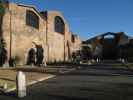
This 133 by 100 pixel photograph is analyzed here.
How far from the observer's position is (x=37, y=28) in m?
62.0

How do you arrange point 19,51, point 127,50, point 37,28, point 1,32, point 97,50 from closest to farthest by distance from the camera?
point 1,32, point 19,51, point 37,28, point 127,50, point 97,50

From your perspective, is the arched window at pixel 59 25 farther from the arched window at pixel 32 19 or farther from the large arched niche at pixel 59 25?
the arched window at pixel 32 19

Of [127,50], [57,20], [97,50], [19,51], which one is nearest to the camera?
[19,51]

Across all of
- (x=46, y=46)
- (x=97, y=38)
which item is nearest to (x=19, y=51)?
(x=46, y=46)

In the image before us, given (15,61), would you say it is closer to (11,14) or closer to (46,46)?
(11,14)

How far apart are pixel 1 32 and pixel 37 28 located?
1288 cm

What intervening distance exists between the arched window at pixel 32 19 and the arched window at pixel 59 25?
12.2 m

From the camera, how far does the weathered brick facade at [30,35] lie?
169 ft

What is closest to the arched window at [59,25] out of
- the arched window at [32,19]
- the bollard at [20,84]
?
the arched window at [32,19]

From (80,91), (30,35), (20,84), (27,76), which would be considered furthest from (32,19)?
(20,84)

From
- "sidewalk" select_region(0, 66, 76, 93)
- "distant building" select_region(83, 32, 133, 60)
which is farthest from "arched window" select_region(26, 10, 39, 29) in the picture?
"distant building" select_region(83, 32, 133, 60)

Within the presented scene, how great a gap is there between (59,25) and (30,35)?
18.8 metres

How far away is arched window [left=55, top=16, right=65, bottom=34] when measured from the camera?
2924 inches

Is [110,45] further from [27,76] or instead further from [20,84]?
[20,84]
